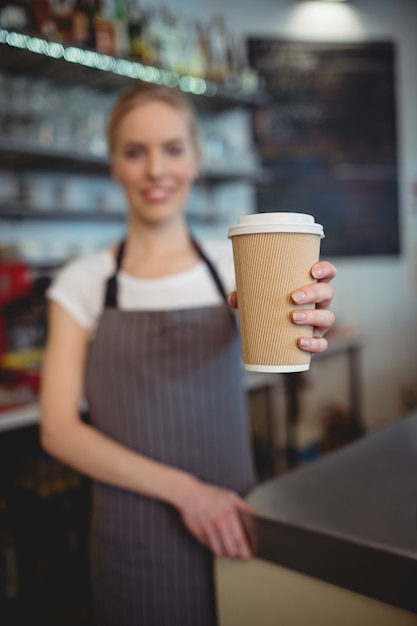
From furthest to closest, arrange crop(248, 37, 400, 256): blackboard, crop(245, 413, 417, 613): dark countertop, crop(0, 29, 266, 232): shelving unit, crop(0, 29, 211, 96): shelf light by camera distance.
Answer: crop(248, 37, 400, 256): blackboard → crop(0, 29, 266, 232): shelving unit → crop(0, 29, 211, 96): shelf light → crop(245, 413, 417, 613): dark countertop

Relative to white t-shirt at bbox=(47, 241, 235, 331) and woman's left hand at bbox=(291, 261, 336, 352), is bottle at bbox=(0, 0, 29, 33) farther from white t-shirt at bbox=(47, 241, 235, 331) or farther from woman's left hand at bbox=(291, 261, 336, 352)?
woman's left hand at bbox=(291, 261, 336, 352)

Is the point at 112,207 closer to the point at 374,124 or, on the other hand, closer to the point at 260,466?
the point at 260,466

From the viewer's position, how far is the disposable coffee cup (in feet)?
2.05

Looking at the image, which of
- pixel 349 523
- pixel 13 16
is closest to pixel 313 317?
pixel 349 523

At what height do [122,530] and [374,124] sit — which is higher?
[374,124]

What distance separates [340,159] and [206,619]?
339 centimetres

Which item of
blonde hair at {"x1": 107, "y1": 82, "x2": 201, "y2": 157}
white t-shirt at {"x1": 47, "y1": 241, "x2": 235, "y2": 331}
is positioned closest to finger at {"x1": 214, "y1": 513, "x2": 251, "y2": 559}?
white t-shirt at {"x1": 47, "y1": 241, "x2": 235, "y2": 331}

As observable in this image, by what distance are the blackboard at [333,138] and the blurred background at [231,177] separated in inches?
0.4

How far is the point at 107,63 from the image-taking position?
2605 millimetres

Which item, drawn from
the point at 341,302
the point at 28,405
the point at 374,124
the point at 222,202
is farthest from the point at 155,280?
the point at 374,124

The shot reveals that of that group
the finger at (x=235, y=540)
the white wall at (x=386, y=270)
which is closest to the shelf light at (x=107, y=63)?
the white wall at (x=386, y=270)

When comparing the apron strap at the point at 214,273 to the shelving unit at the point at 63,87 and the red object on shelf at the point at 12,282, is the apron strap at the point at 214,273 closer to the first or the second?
the red object on shelf at the point at 12,282

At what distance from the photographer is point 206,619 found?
3.46ft

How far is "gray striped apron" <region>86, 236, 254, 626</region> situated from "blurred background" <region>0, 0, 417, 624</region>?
0.88 m
